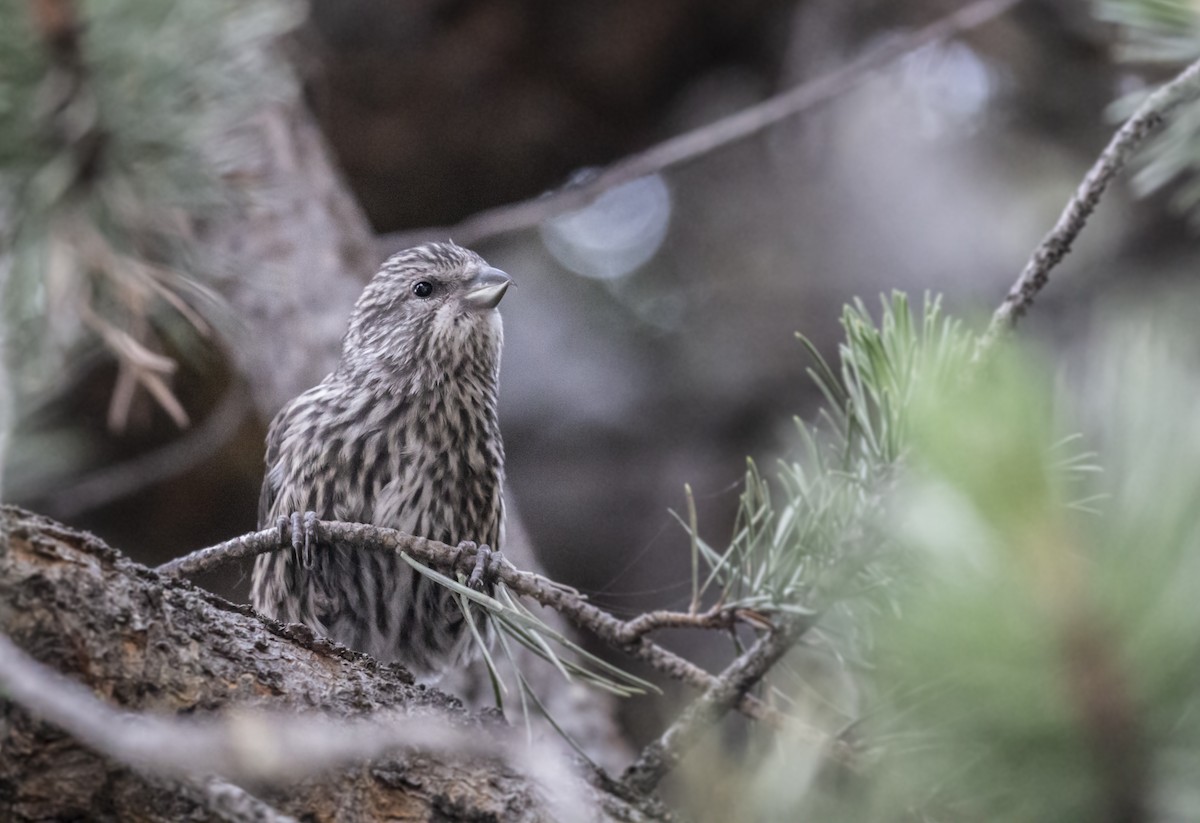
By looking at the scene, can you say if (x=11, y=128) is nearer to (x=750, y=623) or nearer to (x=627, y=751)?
(x=750, y=623)

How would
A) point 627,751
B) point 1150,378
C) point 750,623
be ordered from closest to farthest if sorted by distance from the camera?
point 1150,378 → point 750,623 → point 627,751

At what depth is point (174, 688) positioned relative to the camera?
1738 millimetres

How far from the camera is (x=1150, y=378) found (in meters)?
0.94

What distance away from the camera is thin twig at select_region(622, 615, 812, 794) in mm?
1918

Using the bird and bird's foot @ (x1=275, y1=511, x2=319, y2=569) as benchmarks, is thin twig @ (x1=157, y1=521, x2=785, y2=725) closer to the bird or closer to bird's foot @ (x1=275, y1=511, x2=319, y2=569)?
bird's foot @ (x1=275, y1=511, x2=319, y2=569)

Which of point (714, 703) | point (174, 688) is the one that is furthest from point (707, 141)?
point (174, 688)

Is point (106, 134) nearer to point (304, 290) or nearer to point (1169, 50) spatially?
point (1169, 50)

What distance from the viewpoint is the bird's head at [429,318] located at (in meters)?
3.54

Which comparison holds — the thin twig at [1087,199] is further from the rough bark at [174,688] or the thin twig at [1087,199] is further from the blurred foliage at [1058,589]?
the rough bark at [174,688]

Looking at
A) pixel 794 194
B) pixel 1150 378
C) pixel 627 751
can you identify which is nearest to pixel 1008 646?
pixel 1150 378

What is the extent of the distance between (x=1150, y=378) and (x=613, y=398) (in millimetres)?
5498

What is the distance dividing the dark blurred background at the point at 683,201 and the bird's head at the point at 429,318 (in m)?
1.82

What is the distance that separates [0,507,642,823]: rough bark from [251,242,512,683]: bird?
784 millimetres

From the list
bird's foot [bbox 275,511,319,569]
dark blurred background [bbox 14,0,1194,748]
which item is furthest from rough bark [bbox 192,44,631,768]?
bird's foot [bbox 275,511,319,569]
